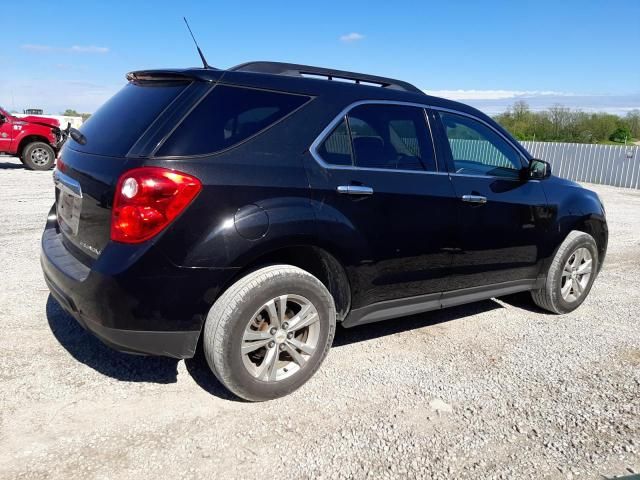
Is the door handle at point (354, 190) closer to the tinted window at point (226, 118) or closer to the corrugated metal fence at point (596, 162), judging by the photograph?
the tinted window at point (226, 118)

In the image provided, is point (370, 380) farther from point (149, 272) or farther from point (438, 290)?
point (149, 272)

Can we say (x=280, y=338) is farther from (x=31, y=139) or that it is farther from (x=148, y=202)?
(x=31, y=139)

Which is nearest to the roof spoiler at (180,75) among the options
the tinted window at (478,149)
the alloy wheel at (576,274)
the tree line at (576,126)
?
the tinted window at (478,149)

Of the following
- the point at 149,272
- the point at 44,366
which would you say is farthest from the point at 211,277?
the point at 44,366

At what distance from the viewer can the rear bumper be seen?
259 centimetres

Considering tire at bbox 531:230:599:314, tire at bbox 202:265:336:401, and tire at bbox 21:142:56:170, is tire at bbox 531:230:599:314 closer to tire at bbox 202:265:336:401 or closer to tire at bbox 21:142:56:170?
tire at bbox 202:265:336:401

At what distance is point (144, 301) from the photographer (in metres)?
2.62

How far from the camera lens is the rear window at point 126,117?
2836mm

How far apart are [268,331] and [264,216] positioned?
0.66 meters

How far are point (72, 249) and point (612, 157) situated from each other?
21599 mm

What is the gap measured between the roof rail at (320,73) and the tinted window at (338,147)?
0.43m

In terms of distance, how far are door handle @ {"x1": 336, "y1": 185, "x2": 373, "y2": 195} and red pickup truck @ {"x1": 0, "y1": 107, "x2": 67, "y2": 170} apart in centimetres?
1345

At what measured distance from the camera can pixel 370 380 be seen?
3400 mm

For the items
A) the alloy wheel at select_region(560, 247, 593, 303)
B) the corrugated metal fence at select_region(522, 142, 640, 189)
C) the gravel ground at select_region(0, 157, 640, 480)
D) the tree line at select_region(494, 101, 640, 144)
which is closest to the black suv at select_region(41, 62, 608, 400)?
the gravel ground at select_region(0, 157, 640, 480)
